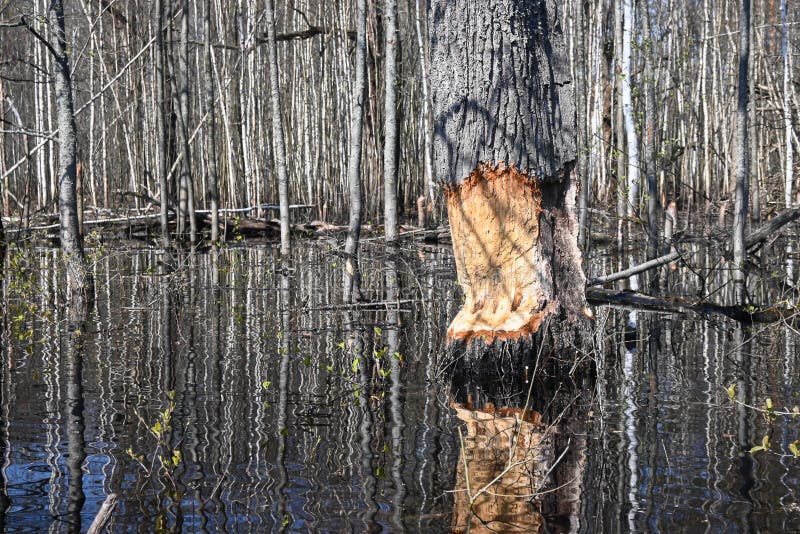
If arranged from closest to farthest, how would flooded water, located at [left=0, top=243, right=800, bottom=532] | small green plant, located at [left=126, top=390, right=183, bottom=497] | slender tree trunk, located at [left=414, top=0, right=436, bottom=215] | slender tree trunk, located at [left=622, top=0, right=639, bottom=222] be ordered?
flooded water, located at [left=0, top=243, right=800, bottom=532] < small green plant, located at [left=126, top=390, right=183, bottom=497] < slender tree trunk, located at [left=622, top=0, right=639, bottom=222] < slender tree trunk, located at [left=414, top=0, right=436, bottom=215]

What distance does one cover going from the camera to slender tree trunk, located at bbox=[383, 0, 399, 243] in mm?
8609

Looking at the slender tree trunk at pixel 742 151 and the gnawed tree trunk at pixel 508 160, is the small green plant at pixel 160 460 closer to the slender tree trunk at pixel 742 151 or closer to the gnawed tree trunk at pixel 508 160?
the gnawed tree trunk at pixel 508 160

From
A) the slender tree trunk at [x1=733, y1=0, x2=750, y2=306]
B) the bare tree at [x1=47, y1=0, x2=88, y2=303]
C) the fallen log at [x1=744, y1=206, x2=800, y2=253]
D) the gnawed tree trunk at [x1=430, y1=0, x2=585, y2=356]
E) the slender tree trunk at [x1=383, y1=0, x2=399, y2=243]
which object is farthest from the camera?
the slender tree trunk at [x1=383, y1=0, x2=399, y2=243]

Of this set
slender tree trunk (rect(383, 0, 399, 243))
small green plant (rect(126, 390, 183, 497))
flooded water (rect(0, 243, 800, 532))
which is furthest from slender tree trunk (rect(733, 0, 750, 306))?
small green plant (rect(126, 390, 183, 497))

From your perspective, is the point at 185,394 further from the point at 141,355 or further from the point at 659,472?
the point at 659,472

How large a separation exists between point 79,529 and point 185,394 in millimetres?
1469

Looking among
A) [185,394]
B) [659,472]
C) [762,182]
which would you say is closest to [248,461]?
[185,394]

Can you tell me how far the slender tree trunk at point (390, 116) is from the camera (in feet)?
28.2

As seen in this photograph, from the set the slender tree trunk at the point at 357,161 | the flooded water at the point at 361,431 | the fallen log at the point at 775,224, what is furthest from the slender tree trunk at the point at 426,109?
the flooded water at the point at 361,431

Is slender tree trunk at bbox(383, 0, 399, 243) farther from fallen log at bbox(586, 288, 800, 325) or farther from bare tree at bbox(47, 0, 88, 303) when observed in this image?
fallen log at bbox(586, 288, 800, 325)

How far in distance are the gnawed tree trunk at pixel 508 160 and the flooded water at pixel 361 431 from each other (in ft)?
1.06

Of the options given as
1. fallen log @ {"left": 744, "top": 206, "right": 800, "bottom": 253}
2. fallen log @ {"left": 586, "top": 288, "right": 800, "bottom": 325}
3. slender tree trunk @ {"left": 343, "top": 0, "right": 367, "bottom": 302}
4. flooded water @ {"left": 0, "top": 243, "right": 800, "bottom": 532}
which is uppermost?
slender tree trunk @ {"left": 343, "top": 0, "right": 367, "bottom": 302}

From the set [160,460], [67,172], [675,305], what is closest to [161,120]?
[67,172]

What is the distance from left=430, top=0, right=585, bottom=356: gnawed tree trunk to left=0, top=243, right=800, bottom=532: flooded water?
32 cm
